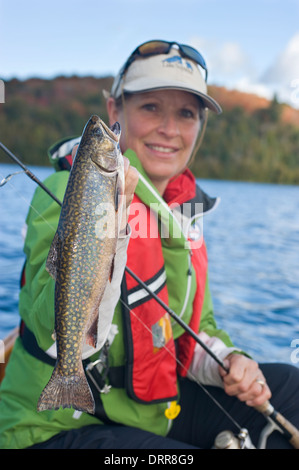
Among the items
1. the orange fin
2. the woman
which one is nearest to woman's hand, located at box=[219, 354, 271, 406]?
the woman

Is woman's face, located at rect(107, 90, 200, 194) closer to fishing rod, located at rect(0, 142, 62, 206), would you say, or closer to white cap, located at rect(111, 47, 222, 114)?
white cap, located at rect(111, 47, 222, 114)

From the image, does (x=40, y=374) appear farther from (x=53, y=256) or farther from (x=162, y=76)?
(x=162, y=76)

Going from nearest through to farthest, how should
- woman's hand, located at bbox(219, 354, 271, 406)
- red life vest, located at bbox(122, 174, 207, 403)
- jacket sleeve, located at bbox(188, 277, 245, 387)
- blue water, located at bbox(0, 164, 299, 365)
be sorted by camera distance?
red life vest, located at bbox(122, 174, 207, 403), woman's hand, located at bbox(219, 354, 271, 406), jacket sleeve, located at bbox(188, 277, 245, 387), blue water, located at bbox(0, 164, 299, 365)

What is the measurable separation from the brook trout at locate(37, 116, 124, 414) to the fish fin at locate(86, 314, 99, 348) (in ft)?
0.20

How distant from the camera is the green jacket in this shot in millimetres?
2135

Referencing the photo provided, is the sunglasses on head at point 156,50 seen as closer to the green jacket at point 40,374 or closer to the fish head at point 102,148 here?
the green jacket at point 40,374

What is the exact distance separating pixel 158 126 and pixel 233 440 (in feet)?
7.25

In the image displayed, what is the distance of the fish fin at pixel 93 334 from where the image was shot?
1683mm

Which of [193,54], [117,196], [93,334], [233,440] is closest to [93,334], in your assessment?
[93,334]

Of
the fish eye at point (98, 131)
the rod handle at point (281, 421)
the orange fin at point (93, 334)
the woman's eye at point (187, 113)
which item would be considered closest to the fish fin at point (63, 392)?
the orange fin at point (93, 334)

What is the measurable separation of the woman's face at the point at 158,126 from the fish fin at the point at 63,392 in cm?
185

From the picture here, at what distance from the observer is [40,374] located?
238 centimetres

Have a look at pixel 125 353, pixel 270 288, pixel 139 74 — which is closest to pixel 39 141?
pixel 139 74
